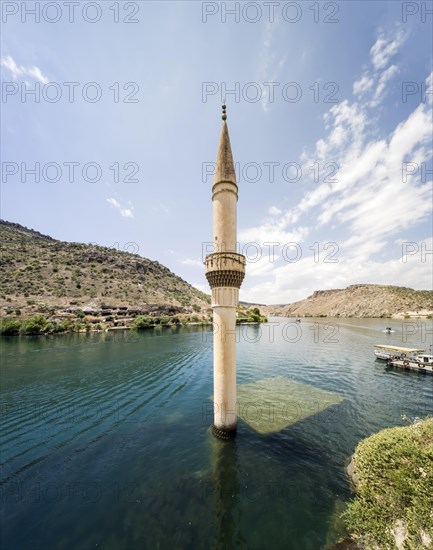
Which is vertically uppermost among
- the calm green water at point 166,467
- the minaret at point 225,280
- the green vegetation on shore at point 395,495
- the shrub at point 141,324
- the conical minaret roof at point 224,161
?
the conical minaret roof at point 224,161

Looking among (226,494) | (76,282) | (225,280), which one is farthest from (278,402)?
(76,282)

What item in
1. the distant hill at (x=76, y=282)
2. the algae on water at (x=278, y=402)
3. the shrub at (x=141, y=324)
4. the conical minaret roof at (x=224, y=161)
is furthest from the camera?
the distant hill at (x=76, y=282)

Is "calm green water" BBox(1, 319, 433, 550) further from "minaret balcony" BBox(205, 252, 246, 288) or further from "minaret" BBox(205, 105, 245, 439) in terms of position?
"minaret balcony" BBox(205, 252, 246, 288)

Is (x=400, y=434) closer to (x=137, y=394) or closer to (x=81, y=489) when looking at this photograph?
(x=81, y=489)

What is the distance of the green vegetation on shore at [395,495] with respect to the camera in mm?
5598

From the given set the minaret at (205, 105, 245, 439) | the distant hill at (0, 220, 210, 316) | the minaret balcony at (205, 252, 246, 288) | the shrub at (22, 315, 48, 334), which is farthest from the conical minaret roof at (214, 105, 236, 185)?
the distant hill at (0, 220, 210, 316)

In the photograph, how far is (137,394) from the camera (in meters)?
19.6

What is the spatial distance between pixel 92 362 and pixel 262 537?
3084 centimetres

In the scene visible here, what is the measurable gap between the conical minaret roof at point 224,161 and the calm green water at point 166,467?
13.1 meters

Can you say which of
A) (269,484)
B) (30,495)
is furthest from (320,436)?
(30,495)

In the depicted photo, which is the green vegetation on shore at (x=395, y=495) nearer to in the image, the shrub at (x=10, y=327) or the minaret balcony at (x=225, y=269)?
the minaret balcony at (x=225, y=269)

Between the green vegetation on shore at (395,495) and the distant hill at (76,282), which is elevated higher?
the distant hill at (76,282)

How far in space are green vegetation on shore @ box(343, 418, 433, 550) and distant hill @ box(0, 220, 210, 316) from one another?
87.6 m

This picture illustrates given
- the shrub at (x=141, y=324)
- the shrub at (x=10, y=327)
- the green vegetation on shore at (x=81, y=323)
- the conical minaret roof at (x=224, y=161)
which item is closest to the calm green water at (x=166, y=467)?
the conical minaret roof at (x=224, y=161)
